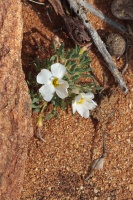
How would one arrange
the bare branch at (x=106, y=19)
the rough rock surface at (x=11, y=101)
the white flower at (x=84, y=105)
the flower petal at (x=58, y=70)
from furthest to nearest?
1. the bare branch at (x=106, y=19)
2. the white flower at (x=84, y=105)
3. the flower petal at (x=58, y=70)
4. the rough rock surface at (x=11, y=101)

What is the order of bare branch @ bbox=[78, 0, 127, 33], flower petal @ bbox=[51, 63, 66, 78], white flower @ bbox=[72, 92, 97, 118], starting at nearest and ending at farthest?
flower petal @ bbox=[51, 63, 66, 78], white flower @ bbox=[72, 92, 97, 118], bare branch @ bbox=[78, 0, 127, 33]

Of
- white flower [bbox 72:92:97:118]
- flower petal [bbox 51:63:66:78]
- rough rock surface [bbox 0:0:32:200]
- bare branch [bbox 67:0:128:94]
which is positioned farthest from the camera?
bare branch [bbox 67:0:128:94]

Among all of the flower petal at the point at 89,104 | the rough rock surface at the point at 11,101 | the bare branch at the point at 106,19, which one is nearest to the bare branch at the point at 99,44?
the bare branch at the point at 106,19

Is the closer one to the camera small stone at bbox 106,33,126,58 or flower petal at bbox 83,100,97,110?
flower petal at bbox 83,100,97,110

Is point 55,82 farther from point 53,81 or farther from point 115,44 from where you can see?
point 115,44

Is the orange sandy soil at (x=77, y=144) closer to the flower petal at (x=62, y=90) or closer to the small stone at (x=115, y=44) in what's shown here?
the small stone at (x=115, y=44)

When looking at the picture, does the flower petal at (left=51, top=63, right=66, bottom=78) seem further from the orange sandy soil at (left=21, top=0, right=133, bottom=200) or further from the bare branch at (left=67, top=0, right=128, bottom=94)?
the bare branch at (left=67, top=0, right=128, bottom=94)

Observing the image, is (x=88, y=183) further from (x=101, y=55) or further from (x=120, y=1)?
(x=120, y=1)

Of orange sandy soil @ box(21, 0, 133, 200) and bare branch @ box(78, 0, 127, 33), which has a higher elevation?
bare branch @ box(78, 0, 127, 33)

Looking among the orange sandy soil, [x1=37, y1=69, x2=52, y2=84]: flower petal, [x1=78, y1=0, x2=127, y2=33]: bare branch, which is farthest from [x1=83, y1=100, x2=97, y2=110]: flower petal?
[x1=78, y1=0, x2=127, y2=33]: bare branch
